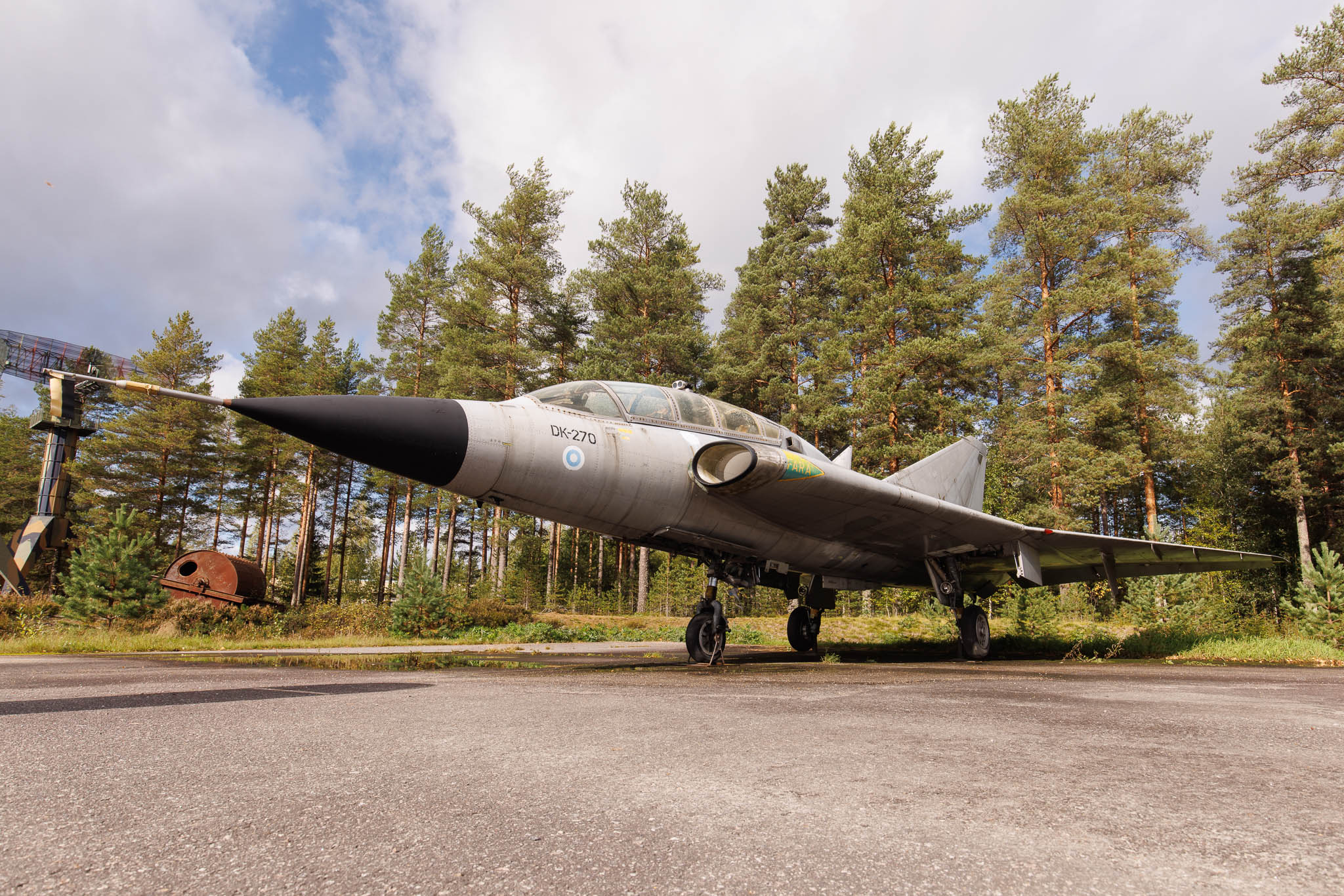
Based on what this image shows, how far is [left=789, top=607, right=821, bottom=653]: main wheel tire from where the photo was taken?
11328 millimetres

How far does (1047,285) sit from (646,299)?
693 inches

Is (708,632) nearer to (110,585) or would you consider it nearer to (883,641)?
(883,641)

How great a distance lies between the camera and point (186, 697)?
3.46m

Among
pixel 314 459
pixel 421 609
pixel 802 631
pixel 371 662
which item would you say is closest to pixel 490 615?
pixel 421 609

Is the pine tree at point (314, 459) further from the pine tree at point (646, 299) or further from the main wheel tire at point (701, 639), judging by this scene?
the main wheel tire at point (701, 639)

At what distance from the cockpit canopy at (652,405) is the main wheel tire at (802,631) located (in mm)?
4710

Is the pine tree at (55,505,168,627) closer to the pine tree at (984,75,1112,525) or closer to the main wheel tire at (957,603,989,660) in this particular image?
the main wheel tire at (957,603,989,660)

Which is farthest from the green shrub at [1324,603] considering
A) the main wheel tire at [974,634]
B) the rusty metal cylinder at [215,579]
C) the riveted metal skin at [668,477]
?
the rusty metal cylinder at [215,579]

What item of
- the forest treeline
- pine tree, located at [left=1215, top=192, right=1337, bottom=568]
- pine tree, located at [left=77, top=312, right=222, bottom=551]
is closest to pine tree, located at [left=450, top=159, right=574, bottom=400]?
the forest treeline

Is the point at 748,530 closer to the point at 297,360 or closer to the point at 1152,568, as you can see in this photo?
the point at 1152,568

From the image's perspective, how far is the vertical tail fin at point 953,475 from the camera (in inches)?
425

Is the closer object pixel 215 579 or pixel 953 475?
pixel 953 475

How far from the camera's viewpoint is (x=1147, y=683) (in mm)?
5195

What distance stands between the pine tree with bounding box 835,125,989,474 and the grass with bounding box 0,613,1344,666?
Answer: 895cm
